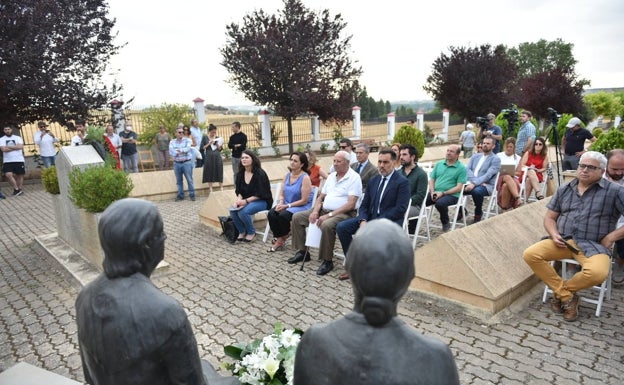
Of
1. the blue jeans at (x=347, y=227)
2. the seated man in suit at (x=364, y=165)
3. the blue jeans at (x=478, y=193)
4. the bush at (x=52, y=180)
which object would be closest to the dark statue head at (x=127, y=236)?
the blue jeans at (x=347, y=227)

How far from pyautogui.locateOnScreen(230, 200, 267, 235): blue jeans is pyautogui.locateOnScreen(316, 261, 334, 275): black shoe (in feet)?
5.71

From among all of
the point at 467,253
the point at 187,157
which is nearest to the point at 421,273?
the point at 467,253

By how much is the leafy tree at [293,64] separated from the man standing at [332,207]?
1404 centimetres

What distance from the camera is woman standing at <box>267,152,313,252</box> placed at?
627cm

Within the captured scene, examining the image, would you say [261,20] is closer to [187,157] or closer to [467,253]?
[187,157]

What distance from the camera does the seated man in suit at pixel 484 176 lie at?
6.84 metres

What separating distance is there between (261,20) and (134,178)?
12.8m

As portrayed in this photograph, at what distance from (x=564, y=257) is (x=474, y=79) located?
23.8m

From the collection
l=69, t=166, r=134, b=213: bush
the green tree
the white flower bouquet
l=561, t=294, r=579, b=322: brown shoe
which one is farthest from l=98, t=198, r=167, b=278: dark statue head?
the green tree

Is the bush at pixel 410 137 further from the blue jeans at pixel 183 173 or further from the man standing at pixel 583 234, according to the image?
the man standing at pixel 583 234

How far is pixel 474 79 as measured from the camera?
84.3 ft

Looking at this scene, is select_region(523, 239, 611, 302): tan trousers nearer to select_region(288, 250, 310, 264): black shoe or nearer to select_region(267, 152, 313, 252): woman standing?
select_region(288, 250, 310, 264): black shoe

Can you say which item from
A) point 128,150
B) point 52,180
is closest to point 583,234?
point 52,180

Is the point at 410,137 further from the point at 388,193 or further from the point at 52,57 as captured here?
the point at 52,57
